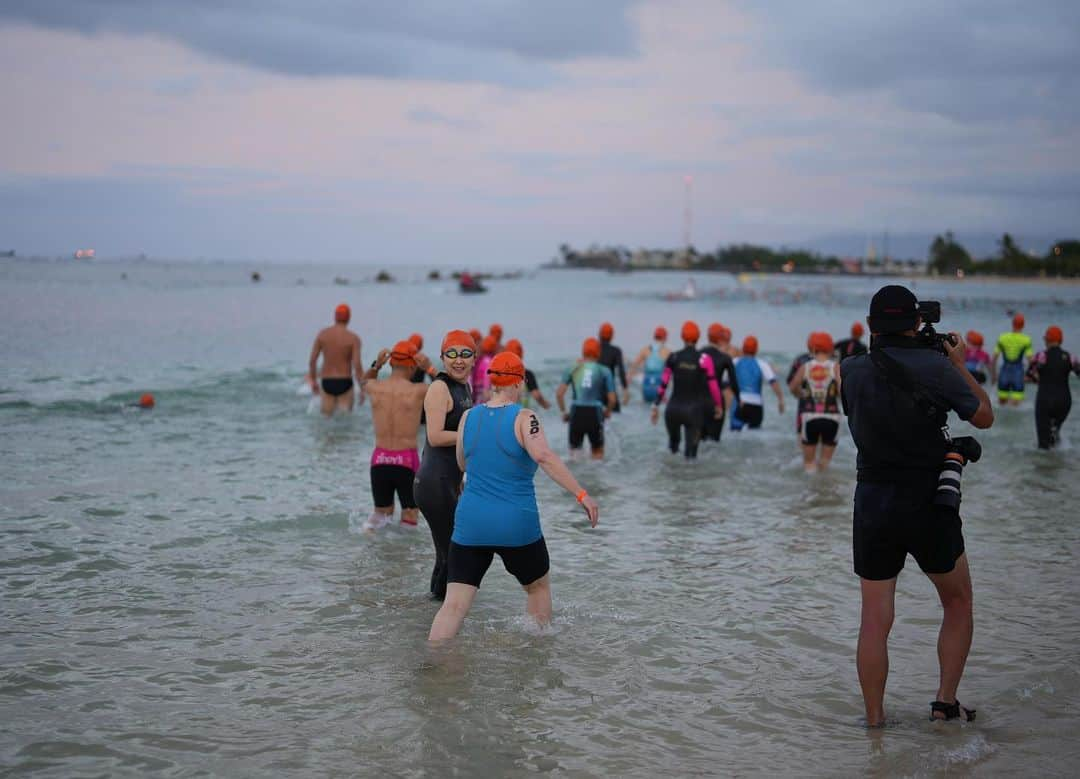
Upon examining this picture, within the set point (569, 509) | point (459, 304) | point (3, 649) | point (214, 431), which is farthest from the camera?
point (459, 304)

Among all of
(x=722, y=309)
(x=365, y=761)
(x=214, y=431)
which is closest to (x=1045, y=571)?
(x=365, y=761)

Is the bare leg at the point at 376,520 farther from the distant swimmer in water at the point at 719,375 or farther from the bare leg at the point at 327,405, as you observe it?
the bare leg at the point at 327,405

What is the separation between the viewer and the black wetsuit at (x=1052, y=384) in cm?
1370

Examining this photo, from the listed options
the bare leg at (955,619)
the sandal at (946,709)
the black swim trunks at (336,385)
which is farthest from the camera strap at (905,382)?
the black swim trunks at (336,385)

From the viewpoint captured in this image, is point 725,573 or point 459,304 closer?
point 725,573

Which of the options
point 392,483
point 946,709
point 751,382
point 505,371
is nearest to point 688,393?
point 751,382

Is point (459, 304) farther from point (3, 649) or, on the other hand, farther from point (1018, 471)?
point (3, 649)

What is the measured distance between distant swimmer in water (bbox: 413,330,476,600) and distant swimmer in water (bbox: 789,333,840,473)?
6.35 metres

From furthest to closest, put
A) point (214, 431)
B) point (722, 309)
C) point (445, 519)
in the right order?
point (722, 309) < point (214, 431) < point (445, 519)

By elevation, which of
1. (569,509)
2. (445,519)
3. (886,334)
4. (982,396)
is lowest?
(569,509)

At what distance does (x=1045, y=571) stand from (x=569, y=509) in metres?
4.79

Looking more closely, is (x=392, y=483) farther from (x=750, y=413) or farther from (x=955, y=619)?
(x=750, y=413)

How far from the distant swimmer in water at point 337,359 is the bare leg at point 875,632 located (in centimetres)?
1039

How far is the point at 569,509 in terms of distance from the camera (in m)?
10.8
